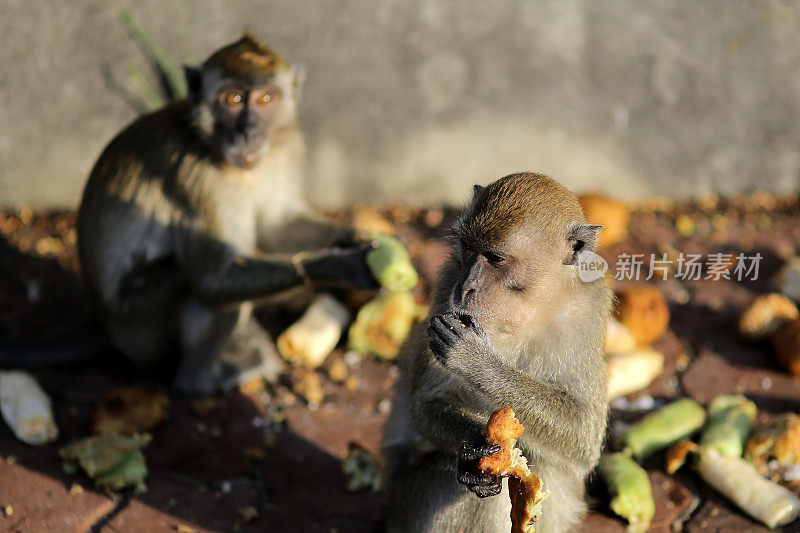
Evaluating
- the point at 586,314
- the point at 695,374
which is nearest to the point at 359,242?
A: the point at 586,314

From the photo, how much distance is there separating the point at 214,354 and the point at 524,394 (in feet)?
6.89

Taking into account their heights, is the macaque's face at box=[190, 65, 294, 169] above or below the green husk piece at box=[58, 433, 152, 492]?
above

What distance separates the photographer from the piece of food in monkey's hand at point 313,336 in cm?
439

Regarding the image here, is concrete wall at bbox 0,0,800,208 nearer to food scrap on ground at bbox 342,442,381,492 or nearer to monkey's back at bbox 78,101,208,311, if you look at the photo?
monkey's back at bbox 78,101,208,311

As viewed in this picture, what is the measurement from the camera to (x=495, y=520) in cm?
288

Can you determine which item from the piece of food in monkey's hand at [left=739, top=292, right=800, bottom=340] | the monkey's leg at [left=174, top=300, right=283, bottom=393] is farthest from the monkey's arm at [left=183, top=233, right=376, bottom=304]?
the piece of food in monkey's hand at [left=739, top=292, right=800, bottom=340]

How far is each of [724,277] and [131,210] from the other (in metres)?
3.52

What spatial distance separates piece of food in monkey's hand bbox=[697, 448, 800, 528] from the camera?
340cm

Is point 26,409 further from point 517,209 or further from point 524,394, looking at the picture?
point 517,209

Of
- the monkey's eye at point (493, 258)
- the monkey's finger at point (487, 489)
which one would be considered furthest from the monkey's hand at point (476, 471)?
the monkey's eye at point (493, 258)

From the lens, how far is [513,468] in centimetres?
255

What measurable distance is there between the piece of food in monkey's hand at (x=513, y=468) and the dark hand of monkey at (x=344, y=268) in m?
1.47

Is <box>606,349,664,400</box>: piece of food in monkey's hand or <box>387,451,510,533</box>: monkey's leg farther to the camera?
<box>606,349,664,400</box>: piece of food in monkey's hand

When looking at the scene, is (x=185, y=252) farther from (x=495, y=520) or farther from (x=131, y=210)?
(x=495, y=520)
